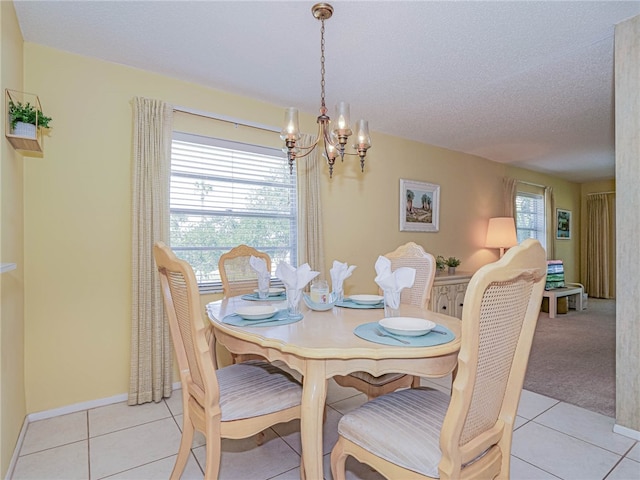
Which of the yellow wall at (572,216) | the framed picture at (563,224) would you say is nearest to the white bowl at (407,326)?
the yellow wall at (572,216)

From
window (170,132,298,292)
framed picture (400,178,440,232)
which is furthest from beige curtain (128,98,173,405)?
framed picture (400,178,440,232)

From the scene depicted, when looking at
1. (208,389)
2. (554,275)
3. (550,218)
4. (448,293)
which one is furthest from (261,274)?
(550,218)

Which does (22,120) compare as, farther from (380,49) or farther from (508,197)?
(508,197)

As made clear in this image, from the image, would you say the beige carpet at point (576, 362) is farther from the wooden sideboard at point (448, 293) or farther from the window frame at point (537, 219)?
the window frame at point (537, 219)

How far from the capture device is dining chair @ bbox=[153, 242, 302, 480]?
1357 mm

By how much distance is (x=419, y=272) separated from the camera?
2.38m

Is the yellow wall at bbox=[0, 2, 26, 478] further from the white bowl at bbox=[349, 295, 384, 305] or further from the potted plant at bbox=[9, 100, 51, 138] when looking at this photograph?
the white bowl at bbox=[349, 295, 384, 305]

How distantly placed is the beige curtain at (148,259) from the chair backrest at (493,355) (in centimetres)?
222

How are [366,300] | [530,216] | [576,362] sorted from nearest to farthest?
1. [366,300]
2. [576,362]
3. [530,216]

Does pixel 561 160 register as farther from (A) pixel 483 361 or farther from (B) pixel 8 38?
(B) pixel 8 38

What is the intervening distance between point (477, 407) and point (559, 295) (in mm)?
5579

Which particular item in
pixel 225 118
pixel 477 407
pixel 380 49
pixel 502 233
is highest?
pixel 380 49

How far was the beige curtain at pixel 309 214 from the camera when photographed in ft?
11.2

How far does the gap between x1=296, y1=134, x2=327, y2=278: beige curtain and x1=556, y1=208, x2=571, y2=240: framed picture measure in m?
5.86
